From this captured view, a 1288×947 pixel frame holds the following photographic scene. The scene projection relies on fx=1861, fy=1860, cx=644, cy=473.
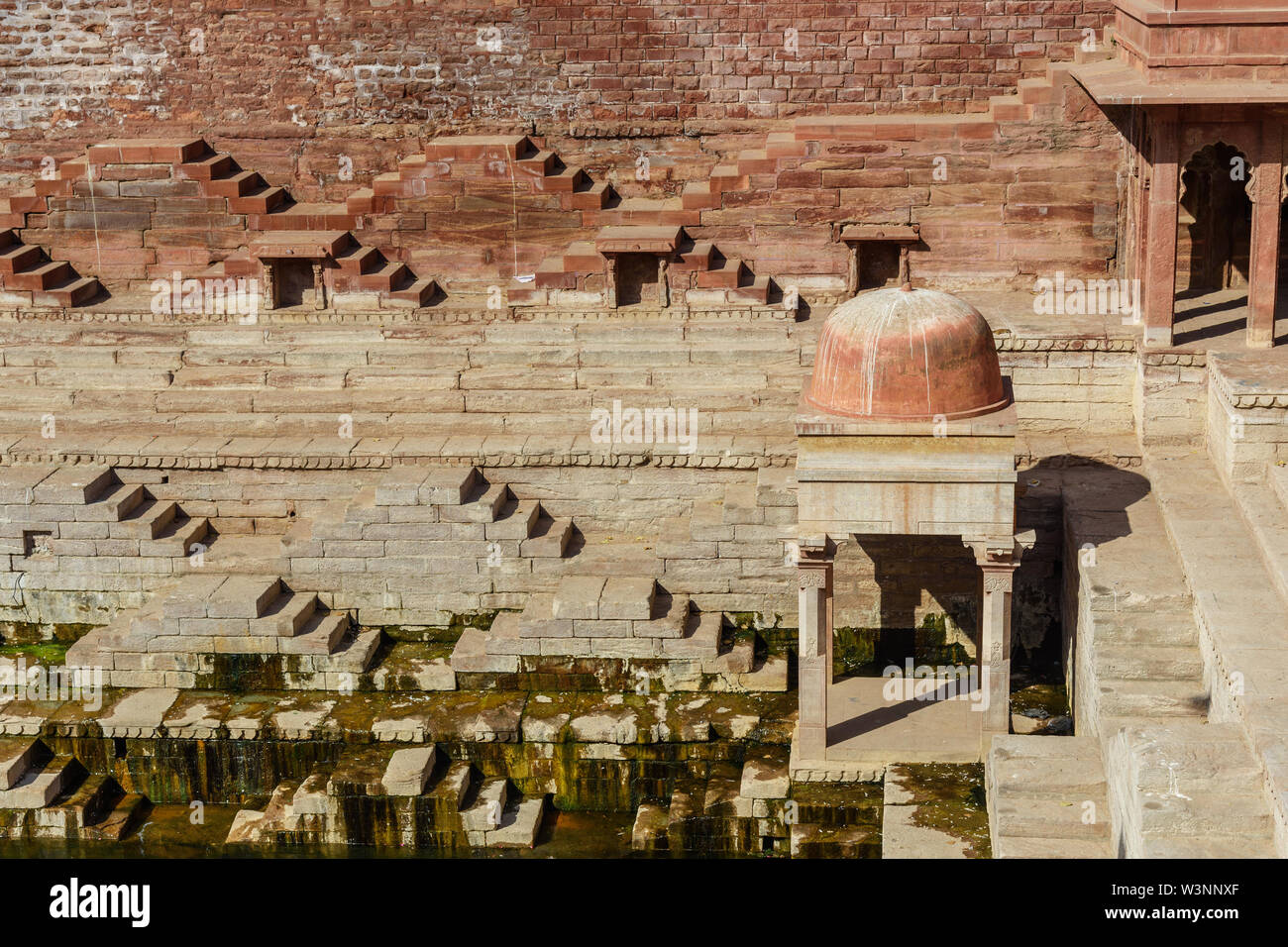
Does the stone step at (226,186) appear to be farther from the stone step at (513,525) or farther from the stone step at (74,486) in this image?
A: the stone step at (513,525)

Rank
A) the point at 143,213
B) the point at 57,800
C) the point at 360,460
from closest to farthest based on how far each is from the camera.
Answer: the point at 57,800 → the point at 360,460 → the point at 143,213

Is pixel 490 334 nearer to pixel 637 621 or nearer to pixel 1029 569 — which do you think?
pixel 637 621

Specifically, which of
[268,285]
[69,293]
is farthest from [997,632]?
[69,293]

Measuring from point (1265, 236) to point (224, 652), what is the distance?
9.23 metres

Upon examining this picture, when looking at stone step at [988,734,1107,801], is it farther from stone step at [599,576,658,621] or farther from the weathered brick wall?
the weathered brick wall

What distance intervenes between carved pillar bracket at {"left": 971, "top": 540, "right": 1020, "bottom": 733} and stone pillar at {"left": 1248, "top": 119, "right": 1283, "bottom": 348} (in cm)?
424

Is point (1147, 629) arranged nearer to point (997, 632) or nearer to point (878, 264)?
point (997, 632)

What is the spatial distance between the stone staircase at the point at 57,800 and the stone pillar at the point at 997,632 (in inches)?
252

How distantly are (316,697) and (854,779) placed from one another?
4.48m

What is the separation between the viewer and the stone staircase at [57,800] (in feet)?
45.4

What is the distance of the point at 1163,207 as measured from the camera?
15.4 metres

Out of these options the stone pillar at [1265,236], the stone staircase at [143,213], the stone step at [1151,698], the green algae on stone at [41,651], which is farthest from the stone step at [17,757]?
the stone pillar at [1265,236]

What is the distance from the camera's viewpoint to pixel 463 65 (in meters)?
20.8

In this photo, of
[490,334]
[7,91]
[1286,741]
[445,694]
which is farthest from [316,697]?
[7,91]
